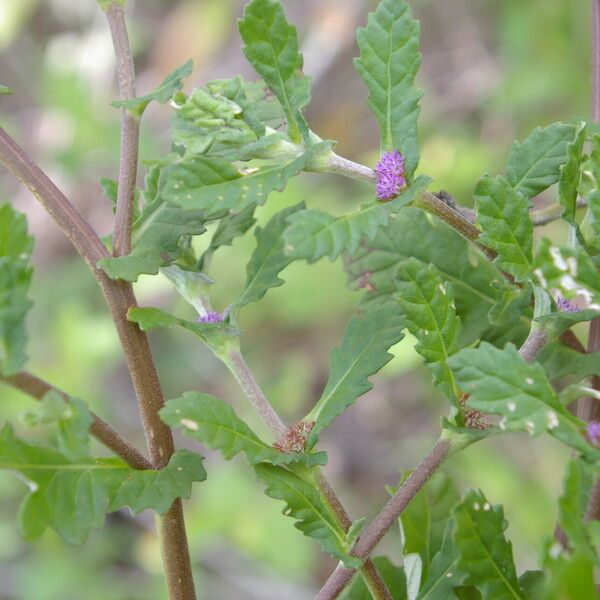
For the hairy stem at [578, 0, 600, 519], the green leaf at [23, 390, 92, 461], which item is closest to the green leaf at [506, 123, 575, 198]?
the hairy stem at [578, 0, 600, 519]

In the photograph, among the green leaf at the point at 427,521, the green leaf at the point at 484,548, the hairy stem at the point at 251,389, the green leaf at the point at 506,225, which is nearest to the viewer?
the green leaf at the point at 484,548

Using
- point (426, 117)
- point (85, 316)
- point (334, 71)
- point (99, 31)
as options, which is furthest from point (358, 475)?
point (99, 31)

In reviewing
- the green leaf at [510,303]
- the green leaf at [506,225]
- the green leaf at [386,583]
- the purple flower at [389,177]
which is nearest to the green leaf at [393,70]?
the purple flower at [389,177]

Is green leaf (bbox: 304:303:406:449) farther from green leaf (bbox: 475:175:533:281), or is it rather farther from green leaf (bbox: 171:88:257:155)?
green leaf (bbox: 171:88:257:155)

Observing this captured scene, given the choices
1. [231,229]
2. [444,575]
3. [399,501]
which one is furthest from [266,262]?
[444,575]

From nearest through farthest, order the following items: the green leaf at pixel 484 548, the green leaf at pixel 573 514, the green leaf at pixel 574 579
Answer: the green leaf at pixel 574 579 → the green leaf at pixel 573 514 → the green leaf at pixel 484 548

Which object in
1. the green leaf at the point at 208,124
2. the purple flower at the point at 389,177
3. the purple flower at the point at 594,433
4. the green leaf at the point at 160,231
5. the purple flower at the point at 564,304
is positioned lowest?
the purple flower at the point at 594,433

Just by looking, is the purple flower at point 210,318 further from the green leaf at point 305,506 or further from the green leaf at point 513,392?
the green leaf at point 513,392

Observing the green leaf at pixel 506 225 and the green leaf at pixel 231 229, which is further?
the green leaf at pixel 231 229
